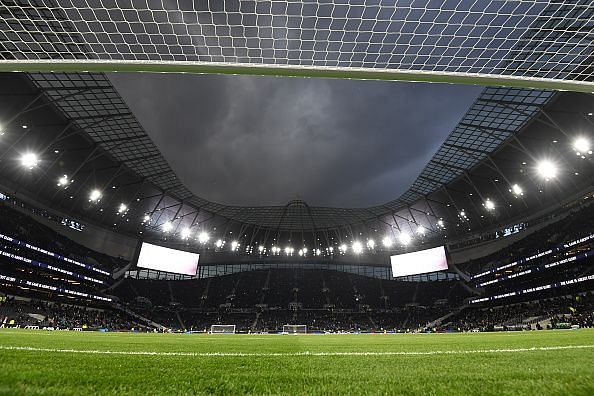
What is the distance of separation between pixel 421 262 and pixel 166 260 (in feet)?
134

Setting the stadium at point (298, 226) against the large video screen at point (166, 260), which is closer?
the stadium at point (298, 226)

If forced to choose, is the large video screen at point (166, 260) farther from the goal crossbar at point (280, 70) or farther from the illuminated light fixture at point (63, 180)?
the goal crossbar at point (280, 70)

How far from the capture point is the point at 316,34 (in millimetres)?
5793

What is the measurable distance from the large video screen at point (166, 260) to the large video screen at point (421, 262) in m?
34.5

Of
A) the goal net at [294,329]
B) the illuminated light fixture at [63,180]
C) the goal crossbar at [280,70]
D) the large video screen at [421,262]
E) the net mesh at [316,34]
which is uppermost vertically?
→ the illuminated light fixture at [63,180]

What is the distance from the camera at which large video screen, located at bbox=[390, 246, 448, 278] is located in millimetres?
49969

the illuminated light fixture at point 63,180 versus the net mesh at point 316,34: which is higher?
the illuminated light fixture at point 63,180

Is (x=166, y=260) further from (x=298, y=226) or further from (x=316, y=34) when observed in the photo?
(x=316, y=34)

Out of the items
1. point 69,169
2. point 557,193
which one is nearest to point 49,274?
point 69,169

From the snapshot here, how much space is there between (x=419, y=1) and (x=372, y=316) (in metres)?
60.4

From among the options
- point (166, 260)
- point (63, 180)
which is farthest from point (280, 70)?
point (166, 260)

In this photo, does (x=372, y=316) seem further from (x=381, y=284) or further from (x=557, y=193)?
(x=557, y=193)

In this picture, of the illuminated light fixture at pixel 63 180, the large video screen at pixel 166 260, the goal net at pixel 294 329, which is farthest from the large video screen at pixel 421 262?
the illuminated light fixture at pixel 63 180

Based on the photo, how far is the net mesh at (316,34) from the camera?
18.0 ft
